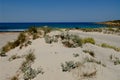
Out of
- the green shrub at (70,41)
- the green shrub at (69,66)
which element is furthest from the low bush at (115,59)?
the green shrub at (69,66)

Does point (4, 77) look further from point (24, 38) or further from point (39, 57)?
point (24, 38)

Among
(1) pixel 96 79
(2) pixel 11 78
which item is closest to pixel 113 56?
(1) pixel 96 79

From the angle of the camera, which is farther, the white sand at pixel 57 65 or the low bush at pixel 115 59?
the low bush at pixel 115 59

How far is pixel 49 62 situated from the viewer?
1038 centimetres

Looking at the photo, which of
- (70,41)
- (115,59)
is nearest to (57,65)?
(70,41)

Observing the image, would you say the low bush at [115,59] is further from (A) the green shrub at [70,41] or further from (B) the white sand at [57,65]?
(A) the green shrub at [70,41]

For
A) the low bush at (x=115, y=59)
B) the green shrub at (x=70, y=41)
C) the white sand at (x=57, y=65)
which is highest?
the green shrub at (x=70, y=41)

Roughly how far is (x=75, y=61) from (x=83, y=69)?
894mm

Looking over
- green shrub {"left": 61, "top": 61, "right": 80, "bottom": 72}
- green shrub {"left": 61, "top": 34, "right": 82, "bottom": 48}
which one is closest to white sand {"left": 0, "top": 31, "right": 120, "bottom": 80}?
green shrub {"left": 61, "top": 61, "right": 80, "bottom": 72}

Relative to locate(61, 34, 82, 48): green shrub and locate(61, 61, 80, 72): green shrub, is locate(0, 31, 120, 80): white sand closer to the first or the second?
locate(61, 61, 80, 72): green shrub

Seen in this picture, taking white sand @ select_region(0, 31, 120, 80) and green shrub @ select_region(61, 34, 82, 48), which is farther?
green shrub @ select_region(61, 34, 82, 48)

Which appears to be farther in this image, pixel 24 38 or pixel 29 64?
pixel 24 38

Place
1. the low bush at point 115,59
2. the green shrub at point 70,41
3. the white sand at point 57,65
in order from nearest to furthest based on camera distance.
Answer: the white sand at point 57,65 → the low bush at point 115,59 → the green shrub at point 70,41

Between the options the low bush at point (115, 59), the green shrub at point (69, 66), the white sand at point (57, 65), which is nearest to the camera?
the white sand at point (57, 65)
